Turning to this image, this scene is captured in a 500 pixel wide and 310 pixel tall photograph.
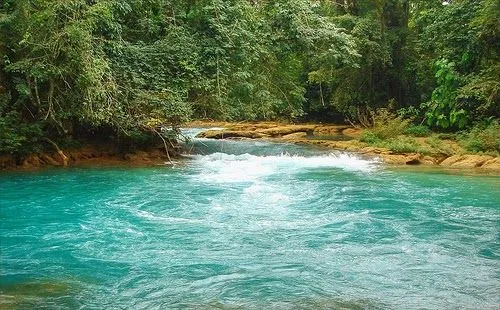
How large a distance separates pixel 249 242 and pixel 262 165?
9185 mm

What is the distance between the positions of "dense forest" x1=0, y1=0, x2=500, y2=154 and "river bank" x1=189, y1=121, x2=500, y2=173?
243 cm

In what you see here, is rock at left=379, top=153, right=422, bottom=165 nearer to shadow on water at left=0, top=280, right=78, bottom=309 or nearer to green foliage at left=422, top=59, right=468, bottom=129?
green foliage at left=422, top=59, right=468, bottom=129

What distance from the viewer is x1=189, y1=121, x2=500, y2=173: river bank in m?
16.0

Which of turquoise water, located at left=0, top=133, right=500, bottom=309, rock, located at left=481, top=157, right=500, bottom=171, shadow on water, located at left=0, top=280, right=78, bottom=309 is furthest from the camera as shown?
rock, located at left=481, top=157, right=500, bottom=171

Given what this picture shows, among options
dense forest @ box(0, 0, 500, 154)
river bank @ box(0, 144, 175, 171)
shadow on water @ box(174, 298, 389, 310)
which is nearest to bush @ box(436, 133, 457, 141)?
dense forest @ box(0, 0, 500, 154)

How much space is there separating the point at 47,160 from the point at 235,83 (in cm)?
605

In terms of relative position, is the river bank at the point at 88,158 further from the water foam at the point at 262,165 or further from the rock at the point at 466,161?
the rock at the point at 466,161

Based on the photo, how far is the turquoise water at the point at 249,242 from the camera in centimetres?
548

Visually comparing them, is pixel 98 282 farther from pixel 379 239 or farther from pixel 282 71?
pixel 282 71

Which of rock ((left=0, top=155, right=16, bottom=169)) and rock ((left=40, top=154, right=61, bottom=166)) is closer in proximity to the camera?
rock ((left=0, top=155, right=16, bottom=169))

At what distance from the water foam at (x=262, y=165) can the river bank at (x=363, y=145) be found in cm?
110

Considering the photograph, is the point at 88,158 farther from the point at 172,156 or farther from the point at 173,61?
the point at 173,61

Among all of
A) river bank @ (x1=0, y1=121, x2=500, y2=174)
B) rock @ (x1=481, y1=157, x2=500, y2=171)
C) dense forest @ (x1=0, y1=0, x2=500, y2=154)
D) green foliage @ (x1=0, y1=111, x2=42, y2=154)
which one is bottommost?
rock @ (x1=481, y1=157, x2=500, y2=171)

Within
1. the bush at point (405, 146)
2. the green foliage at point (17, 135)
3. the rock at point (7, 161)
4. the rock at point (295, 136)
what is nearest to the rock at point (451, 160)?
the bush at point (405, 146)
